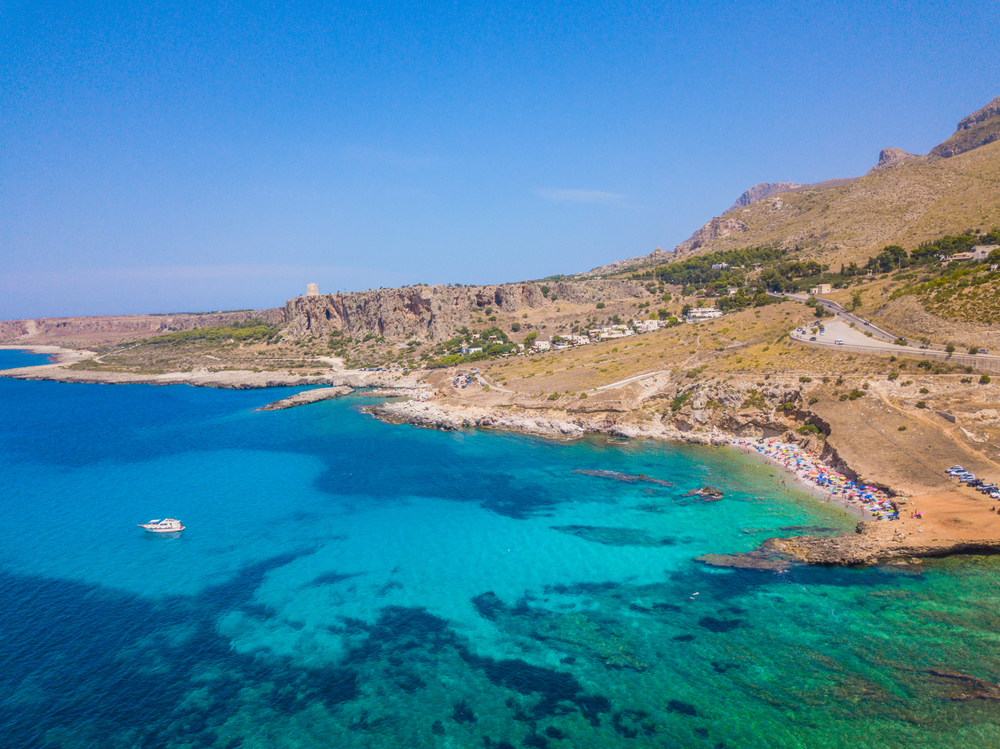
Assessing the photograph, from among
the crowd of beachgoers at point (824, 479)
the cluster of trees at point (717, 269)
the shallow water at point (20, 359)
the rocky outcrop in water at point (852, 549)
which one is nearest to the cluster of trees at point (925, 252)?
the cluster of trees at point (717, 269)

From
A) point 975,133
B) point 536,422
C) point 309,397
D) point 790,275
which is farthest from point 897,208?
point 309,397

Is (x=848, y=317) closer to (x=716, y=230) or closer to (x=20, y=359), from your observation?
(x=716, y=230)

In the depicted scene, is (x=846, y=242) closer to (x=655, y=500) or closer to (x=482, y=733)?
(x=655, y=500)

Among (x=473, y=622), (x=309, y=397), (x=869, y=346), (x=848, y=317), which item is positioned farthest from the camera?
(x=309, y=397)

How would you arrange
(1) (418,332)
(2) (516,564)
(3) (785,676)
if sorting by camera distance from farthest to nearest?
(1) (418,332) → (2) (516,564) → (3) (785,676)

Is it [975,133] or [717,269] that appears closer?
[717,269]

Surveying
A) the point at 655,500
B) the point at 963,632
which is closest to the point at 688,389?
the point at 655,500
